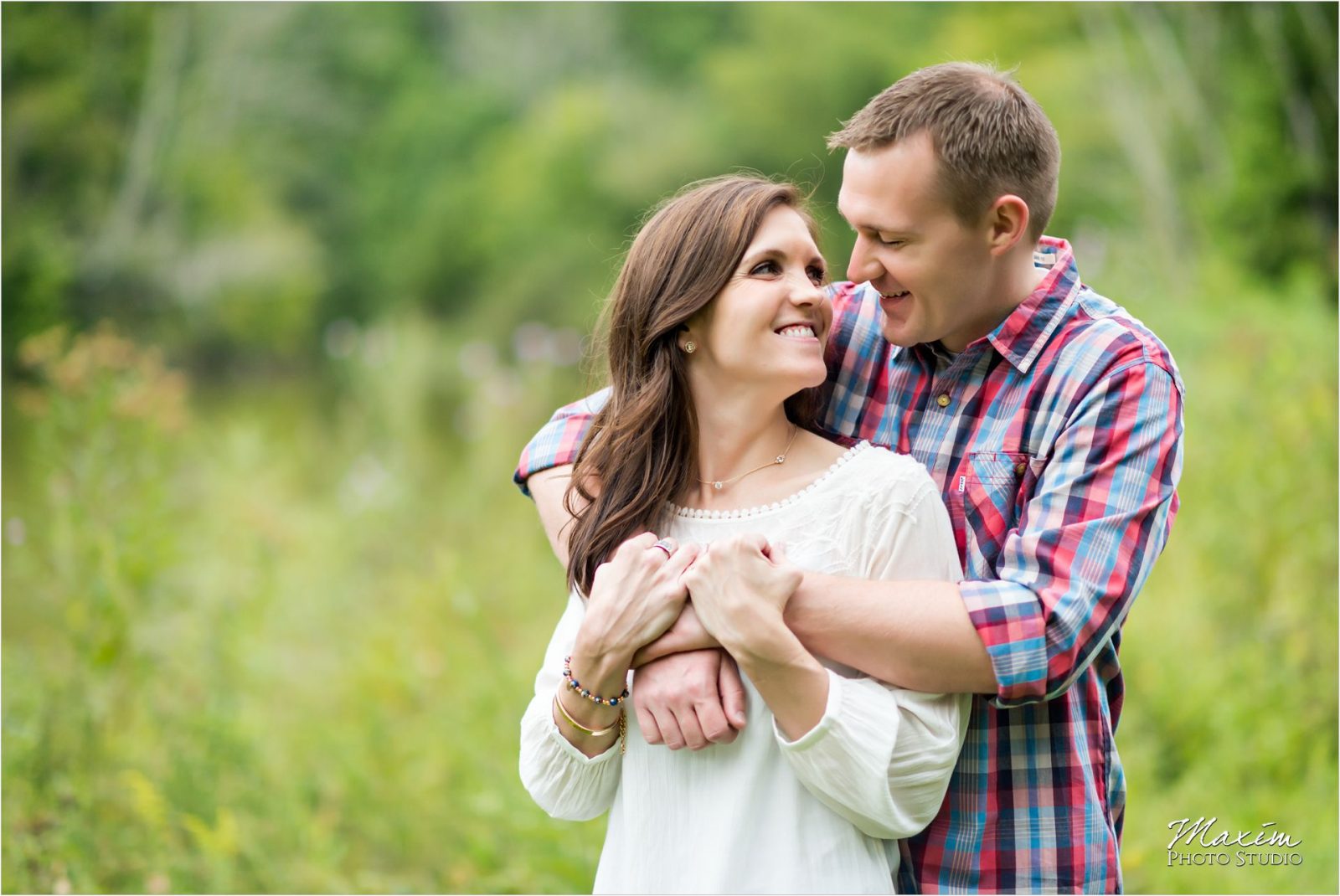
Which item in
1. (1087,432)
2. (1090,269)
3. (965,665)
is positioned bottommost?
(965,665)

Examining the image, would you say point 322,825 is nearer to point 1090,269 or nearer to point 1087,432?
point 1087,432

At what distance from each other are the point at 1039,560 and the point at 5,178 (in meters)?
17.7

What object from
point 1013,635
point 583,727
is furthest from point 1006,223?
point 583,727

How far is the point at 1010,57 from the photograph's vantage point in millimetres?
19656

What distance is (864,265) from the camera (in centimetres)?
208

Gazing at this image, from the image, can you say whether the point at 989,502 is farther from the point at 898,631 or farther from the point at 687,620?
the point at 687,620

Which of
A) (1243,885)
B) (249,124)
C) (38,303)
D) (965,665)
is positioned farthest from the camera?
(249,124)

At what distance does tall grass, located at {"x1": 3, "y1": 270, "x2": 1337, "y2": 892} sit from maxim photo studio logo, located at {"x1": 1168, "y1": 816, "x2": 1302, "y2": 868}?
0.11 m

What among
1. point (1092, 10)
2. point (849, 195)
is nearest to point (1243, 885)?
point (849, 195)

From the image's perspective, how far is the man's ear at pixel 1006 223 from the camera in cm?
204

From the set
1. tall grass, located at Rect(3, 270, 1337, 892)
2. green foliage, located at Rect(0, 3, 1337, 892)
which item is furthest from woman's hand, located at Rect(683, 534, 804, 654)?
tall grass, located at Rect(3, 270, 1337, 892)

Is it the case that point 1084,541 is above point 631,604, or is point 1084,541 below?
above

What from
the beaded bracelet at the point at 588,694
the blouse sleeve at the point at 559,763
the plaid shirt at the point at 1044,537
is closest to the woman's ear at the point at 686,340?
the plaid shirt at the point at 1044,537

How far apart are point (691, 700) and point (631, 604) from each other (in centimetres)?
17
